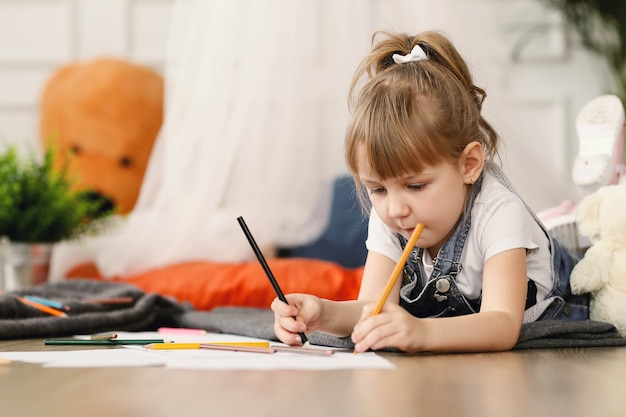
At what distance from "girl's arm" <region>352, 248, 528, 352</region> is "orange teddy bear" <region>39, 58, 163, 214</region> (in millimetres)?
1789

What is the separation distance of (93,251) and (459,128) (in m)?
1.41

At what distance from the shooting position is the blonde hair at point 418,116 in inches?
39.1

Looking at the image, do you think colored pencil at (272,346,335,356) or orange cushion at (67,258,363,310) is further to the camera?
orange cushion at (67,258,363,310)

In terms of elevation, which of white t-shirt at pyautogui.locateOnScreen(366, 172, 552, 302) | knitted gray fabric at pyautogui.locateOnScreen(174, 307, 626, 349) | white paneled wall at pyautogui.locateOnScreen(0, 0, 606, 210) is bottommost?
knitted gray fabric at pyautogui.locateOnScreen(174, 307, 626, 349)

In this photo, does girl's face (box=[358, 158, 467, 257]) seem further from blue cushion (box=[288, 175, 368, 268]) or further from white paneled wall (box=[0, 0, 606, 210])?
white paneled wall (box=[0, 0, 606, 210])

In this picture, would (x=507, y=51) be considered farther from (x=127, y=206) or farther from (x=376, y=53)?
(x=376, y=53)

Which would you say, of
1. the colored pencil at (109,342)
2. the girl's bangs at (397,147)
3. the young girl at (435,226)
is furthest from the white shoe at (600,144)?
the colored pencil at (109,342)

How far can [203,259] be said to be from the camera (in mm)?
2053

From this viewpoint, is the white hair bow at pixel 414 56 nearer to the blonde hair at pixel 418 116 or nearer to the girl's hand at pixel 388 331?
the blonde hair at pixel 418 116

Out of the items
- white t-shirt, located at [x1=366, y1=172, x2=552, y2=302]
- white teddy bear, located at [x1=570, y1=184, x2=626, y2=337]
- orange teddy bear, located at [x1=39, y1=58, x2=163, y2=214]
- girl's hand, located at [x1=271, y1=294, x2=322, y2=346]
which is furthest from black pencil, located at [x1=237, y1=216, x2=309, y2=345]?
orange teddy bear, located at [x1=39, y1=58, x2=163, y2=214]

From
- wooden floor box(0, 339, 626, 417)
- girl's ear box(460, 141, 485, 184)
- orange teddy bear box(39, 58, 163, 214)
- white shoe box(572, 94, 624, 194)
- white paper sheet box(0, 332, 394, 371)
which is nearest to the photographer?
wooden floor box(0, 339, 626, 417)

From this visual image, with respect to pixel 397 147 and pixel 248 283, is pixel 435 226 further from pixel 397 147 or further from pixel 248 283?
pixel 248 283

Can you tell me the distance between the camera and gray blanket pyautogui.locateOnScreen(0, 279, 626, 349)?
3.42 ft

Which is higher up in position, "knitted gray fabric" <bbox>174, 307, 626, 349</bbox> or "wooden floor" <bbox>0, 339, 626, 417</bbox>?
"knitted gray fabric" <bbox>174, 307, 626, 349</bbox>
